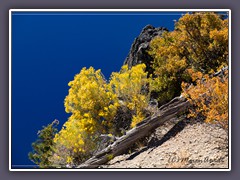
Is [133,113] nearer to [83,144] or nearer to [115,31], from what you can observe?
[83,144]

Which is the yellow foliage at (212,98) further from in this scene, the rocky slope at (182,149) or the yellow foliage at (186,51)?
the yellow foliage at (186,51)

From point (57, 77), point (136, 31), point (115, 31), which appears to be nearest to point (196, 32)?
point (136, 31)

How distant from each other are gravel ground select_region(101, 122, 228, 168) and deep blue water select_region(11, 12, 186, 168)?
5.48ft

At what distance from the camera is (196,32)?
32.6 feet

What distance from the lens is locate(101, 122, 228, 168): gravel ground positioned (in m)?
7.45

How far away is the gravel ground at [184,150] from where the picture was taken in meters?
7.45

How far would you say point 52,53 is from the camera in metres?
8.02

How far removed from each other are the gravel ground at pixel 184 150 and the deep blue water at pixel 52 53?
1.67m

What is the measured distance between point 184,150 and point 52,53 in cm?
311

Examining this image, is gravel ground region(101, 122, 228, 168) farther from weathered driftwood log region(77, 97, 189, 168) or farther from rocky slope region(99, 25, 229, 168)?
weathered driftwood log region(77, 97, 189, 168)

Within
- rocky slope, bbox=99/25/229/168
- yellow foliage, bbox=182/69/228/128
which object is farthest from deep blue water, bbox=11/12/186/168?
rocky slope, bbox=99/25/229/168

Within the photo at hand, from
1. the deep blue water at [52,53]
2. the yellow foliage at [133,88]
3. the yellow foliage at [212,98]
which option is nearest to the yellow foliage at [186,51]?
the yellow foliage at [133,88]

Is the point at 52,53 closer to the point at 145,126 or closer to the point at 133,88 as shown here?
the point at 145,126
